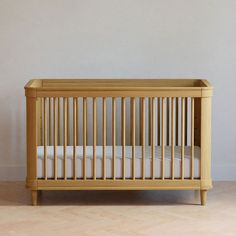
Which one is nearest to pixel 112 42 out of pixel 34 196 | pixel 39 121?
pixel 39 121

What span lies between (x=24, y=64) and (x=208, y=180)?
161 cm

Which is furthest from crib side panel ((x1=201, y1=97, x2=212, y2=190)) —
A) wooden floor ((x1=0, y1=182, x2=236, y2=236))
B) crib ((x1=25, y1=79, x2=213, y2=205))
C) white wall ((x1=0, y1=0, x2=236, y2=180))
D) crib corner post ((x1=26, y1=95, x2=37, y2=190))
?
crib corner post ((x1=26, y1=95, x2=37, y2=190))

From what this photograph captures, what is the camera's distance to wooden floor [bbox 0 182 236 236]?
13.1ft

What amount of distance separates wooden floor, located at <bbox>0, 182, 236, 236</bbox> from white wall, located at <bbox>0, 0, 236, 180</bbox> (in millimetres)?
777

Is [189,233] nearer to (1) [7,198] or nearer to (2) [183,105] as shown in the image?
(2) [183,105]

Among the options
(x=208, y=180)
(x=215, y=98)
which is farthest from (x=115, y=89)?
(x=215, y=98)

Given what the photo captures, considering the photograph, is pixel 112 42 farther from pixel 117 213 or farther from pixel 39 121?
pixel 117 213

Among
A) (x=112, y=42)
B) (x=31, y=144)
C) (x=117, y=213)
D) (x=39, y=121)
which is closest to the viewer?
(x=117, y=213)

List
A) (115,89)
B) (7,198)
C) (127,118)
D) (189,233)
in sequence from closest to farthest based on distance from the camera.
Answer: (189,233)
(115,89)
(7,198)
(127,118)

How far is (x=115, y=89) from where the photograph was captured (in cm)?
444

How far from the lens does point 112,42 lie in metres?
5.25

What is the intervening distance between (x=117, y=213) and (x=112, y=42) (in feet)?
4.64

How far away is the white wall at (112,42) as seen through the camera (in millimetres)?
5223

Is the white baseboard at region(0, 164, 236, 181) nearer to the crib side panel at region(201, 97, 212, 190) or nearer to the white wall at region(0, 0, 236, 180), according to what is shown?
the white wall at region(0, 0, 236, 180)
